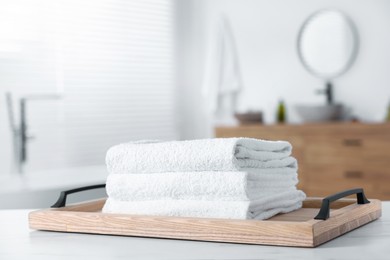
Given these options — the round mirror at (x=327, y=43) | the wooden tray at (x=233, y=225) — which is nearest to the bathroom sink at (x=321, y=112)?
the round mirror at (x=327, y=43)

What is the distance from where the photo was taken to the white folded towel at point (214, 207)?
44.2 inches

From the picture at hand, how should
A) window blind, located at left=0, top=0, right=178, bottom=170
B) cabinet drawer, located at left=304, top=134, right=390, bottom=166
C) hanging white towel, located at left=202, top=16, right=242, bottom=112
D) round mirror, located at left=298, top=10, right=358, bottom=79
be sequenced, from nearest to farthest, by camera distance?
cabinet drawer, located at left=304, top=134, right=390, bottom=166 → window blind, located at left=0, top=0, right=178, bottom=170 → round mirror, located at left=298, top=10, right=358, bottom=79 → hanging white towel, located at left=202, top=16, right=242, bottom=112

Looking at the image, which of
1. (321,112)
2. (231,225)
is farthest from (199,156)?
(321,112)

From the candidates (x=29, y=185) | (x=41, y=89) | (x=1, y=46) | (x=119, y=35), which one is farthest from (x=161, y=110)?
(x=29, y=185)

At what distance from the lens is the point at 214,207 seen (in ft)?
3.75

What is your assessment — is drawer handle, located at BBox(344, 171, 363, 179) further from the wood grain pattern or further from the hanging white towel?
the wood grain pattern

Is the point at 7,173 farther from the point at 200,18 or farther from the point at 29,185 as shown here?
the point at 200,18

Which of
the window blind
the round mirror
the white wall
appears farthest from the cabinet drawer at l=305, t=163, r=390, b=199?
the window blind

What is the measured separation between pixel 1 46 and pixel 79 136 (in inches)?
36.5

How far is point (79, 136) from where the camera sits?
202 inches

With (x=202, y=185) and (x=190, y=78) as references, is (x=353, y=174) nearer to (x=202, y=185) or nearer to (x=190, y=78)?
→ (x=190, y=78)

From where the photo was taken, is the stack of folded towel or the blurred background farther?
the blurred background

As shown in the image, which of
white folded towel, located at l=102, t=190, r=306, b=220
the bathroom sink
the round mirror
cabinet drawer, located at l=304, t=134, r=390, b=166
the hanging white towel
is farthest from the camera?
the hanging white towel

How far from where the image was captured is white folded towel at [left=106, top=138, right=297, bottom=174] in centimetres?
113
